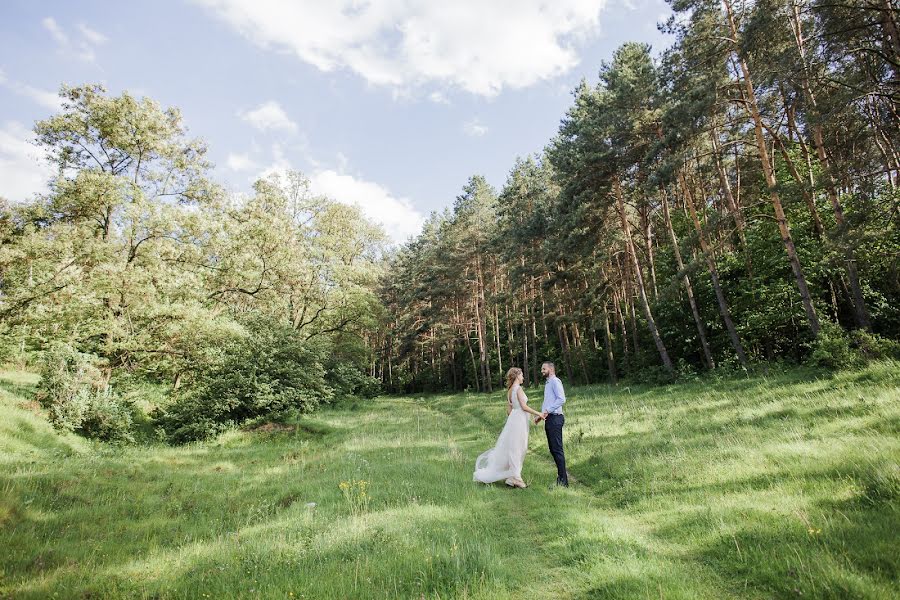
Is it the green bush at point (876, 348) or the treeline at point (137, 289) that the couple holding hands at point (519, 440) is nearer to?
the green bush at point (876, 348)

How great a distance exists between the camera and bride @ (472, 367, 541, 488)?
26.6 ft

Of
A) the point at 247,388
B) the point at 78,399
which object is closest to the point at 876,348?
the point at 247,388

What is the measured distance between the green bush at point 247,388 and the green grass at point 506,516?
14.2ft

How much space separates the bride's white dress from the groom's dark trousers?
49 cm

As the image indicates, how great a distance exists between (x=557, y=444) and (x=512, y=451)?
0.92 m

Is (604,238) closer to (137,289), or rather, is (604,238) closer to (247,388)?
(247,388)

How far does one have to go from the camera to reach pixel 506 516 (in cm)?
635

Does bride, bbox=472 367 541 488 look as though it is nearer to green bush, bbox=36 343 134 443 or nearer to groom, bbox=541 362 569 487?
groom, bbox=541 362 569 487

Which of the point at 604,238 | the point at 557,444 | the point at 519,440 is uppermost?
the point at 604,238

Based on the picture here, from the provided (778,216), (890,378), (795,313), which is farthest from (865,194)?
(795,313)

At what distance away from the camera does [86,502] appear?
742 cm

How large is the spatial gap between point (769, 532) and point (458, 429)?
41.7 ft

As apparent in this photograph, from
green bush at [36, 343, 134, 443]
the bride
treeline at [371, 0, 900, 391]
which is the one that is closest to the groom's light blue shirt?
the bride

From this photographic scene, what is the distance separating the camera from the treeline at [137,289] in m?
13.2
